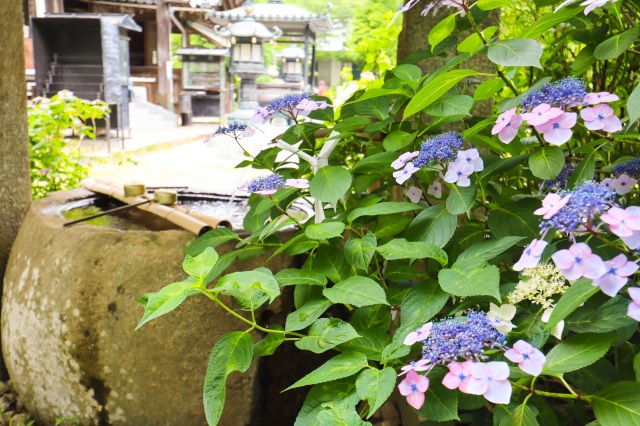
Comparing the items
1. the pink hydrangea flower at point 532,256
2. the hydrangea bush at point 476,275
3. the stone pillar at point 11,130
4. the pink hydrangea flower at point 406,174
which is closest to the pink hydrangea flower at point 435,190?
the hydrangea bush at point 476,275

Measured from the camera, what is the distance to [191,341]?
6.75 ft

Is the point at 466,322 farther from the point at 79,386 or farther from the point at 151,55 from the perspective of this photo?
the point at 151,55

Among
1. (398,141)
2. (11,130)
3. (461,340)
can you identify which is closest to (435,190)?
(398,141)

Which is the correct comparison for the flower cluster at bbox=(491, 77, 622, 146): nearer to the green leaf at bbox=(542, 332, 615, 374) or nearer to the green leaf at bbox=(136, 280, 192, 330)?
the green leaf at bbox=(542, 332, 615, 374)

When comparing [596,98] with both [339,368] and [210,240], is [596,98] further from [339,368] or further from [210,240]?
[210,240]

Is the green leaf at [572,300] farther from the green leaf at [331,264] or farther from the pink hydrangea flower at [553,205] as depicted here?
the green leaf at [331,264]

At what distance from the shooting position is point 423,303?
1065 mm

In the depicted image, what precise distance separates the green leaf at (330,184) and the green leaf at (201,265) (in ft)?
0.96

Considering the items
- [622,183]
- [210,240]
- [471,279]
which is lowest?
[210,240]

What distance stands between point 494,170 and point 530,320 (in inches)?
13.3

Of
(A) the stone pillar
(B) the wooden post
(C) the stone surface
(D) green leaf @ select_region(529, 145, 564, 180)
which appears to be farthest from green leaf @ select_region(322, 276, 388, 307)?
(B) the wooden post

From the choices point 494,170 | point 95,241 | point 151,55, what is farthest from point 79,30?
point 494,170

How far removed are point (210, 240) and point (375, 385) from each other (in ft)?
2.50

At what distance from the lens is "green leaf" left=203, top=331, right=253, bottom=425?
41.3 inches
